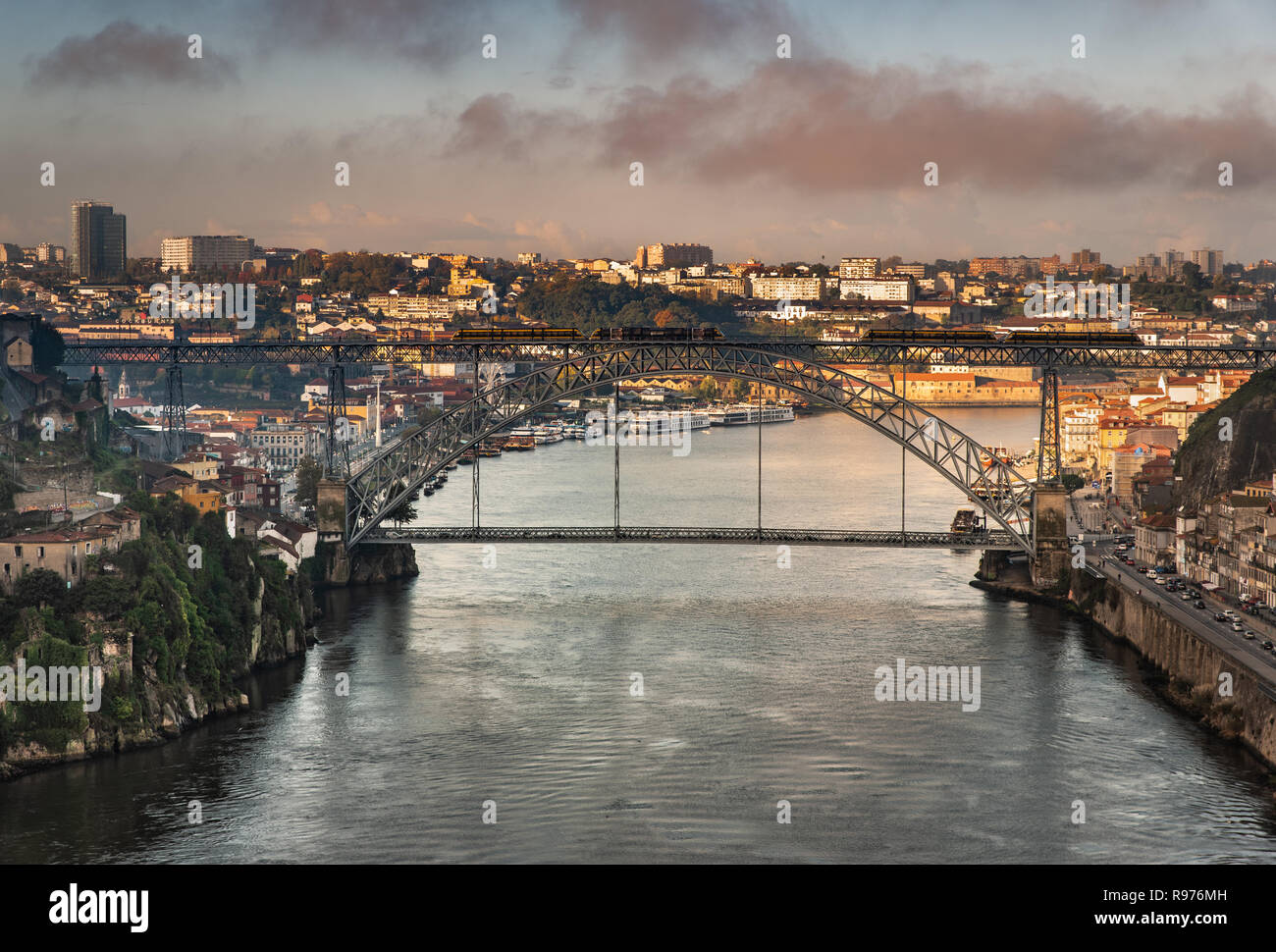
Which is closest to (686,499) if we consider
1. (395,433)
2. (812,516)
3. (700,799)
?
(812,516)

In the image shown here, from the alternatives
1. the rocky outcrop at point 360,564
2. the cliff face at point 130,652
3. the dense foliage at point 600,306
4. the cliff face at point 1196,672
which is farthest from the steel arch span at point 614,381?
the dense foliage at point 600,306

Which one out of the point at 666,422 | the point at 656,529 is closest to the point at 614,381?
the point at 656,529

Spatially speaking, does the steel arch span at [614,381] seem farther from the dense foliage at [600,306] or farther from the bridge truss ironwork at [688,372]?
the dense foliage at [600,306]

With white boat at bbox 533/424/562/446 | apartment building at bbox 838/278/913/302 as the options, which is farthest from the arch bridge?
apartment building at bbox 838/278/913/302

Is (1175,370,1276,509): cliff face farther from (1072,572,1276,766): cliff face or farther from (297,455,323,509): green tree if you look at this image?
(297,455,323,509): green tree

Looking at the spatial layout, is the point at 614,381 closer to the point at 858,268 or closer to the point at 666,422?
the point at 666,422

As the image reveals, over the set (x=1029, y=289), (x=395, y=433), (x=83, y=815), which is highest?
(x=1029, y=289)

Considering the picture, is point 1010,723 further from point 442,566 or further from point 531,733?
point 442,566
